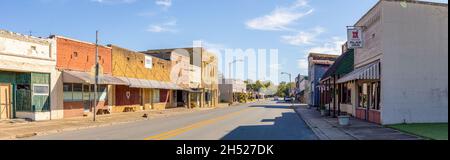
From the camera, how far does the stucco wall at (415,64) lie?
70.5 feet

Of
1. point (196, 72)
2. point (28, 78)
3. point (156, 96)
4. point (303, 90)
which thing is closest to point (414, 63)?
point (28, 78)

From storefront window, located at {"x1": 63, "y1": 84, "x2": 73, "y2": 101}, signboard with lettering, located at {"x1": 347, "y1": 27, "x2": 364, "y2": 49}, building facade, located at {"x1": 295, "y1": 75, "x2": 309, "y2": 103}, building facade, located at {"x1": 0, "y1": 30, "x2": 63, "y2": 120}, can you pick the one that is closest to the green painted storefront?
building facade, located at {"x1": 0, "y1": 30, "x2": 63, "y2": 120}

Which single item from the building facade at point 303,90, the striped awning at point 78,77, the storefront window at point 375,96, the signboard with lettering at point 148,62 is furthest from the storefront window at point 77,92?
the building facade at point 303,90

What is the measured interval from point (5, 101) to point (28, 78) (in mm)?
1869

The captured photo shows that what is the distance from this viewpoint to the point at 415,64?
70.8 ft

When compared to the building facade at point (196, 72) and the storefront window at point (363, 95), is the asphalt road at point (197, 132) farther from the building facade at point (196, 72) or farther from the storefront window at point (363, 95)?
the building facade at point (196, 72)

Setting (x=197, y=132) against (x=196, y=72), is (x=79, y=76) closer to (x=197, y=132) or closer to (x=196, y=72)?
(x=197, y=132)

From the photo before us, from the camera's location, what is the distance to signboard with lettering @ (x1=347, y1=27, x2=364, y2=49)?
25141mm

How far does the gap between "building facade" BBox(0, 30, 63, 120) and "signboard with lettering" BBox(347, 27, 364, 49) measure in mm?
18841

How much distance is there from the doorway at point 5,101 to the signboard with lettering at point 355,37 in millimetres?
20414

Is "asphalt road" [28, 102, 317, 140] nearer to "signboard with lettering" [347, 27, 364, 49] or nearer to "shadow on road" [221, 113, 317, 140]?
"shadow on road" [221, 113, 317, 140]

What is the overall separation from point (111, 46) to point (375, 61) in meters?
23.0

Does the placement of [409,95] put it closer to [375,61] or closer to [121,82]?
[375,61]

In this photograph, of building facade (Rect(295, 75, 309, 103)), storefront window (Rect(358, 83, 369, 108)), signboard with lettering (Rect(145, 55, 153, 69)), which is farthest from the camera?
building facade (Rect(295, 75, 309, 103))
